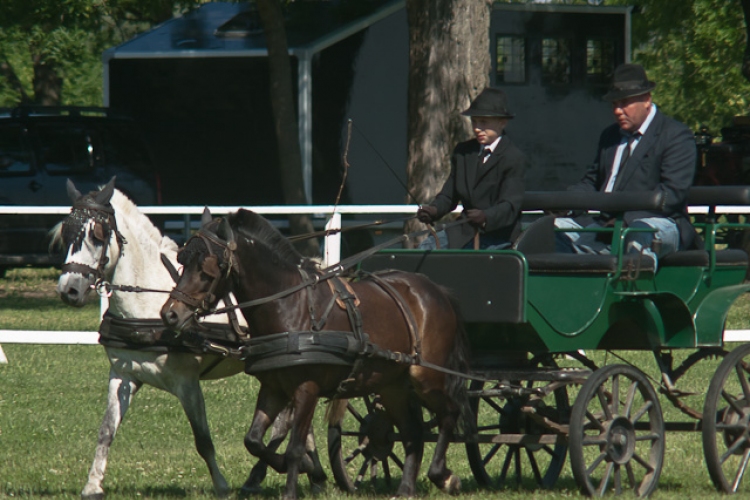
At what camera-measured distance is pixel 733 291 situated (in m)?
7.76

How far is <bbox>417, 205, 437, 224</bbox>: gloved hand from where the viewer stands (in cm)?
766

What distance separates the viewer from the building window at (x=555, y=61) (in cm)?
2019

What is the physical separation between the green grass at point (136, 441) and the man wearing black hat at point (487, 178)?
1.41 m

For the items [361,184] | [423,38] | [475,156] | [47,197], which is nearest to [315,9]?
[361,184]

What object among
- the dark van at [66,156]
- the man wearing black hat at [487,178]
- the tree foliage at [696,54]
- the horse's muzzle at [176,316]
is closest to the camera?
the horse's muzzle at [176,316]

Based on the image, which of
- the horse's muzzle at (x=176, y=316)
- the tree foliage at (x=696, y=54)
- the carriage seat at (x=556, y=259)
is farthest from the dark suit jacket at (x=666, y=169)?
the tree foliage at (x=696, y=54)

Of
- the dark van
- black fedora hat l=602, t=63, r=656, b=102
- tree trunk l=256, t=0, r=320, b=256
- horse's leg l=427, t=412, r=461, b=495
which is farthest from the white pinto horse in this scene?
the dark van

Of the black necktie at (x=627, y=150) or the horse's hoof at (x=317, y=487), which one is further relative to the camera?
the black necktie at (x=627, y=150)

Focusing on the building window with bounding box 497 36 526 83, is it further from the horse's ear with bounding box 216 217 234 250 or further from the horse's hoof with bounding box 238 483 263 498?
the horse's ear with bounding box 216 217 234 250

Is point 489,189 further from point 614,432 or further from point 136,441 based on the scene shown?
point 136,441

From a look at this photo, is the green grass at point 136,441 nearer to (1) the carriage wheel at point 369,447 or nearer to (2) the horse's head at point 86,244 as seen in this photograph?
(1) the carriage wheel at point 369,447

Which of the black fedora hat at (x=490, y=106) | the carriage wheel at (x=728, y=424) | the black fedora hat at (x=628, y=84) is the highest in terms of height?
the black fedora hat at (x=628, y=84)

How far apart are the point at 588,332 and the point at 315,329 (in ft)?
5.33

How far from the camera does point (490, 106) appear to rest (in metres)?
7.67
